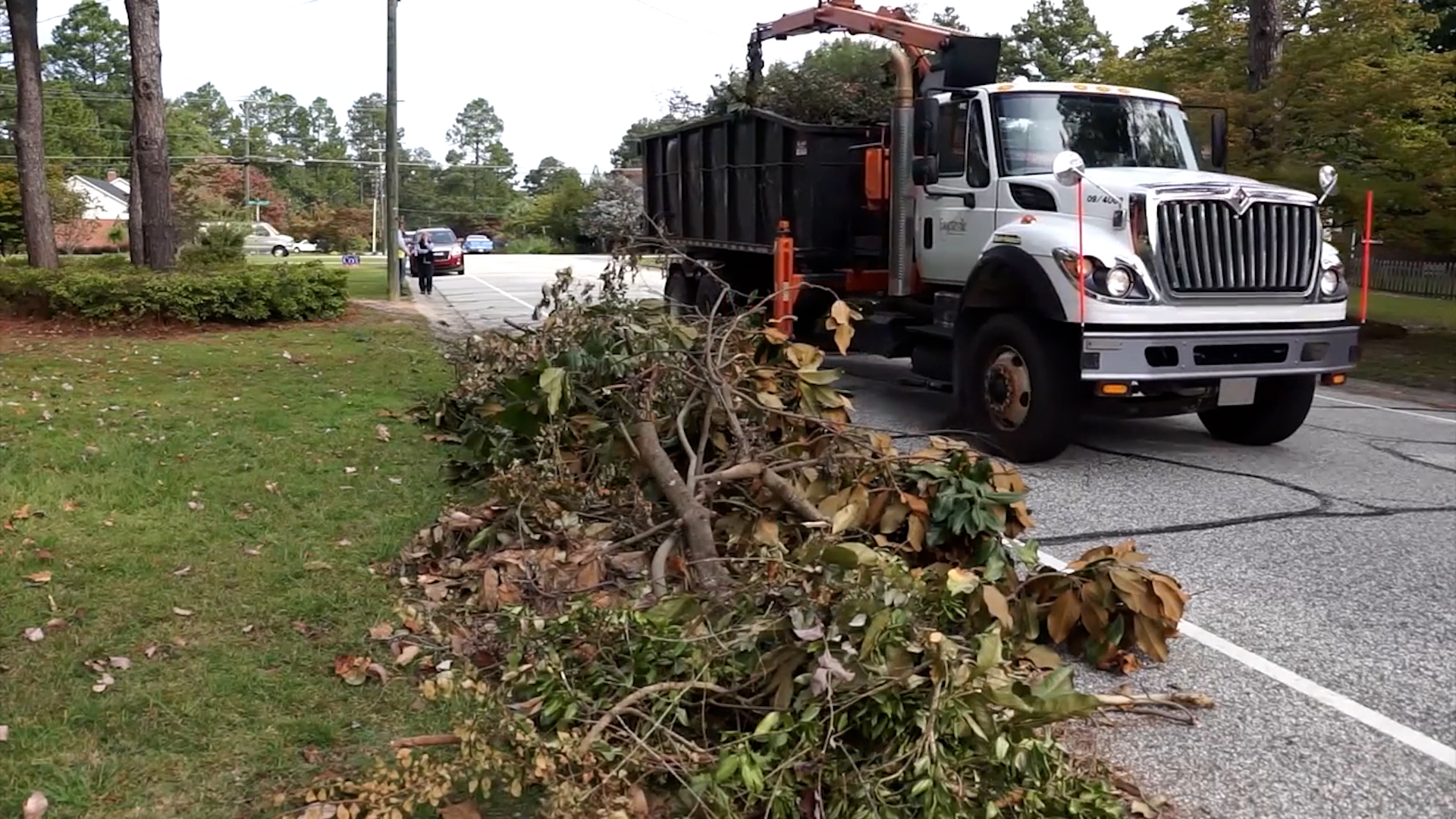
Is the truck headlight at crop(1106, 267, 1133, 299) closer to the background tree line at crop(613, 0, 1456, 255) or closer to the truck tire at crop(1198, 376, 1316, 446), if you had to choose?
the truck tire at crop(1198, 376, 1316, 446)

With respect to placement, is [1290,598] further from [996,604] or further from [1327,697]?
[996,604]

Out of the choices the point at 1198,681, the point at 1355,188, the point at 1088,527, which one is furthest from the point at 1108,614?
the point at 1355,188

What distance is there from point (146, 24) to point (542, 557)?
14936 millimetres

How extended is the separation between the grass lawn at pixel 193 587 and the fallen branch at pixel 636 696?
753 mm

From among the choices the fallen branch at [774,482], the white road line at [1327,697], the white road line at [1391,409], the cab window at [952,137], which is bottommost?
the white road line at [1327,697]

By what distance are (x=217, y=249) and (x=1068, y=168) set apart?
67.5ft

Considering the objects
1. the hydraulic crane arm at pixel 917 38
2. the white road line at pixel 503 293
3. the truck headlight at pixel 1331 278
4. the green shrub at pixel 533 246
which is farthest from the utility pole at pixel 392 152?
the green shrub at pixel 533 246

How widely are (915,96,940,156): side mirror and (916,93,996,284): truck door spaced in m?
0.05

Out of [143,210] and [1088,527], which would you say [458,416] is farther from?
[143,210]

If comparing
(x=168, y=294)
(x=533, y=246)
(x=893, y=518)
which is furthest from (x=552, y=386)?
(x=533, y=246)

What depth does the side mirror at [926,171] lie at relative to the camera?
907 centimetres

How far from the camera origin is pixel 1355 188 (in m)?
14.4

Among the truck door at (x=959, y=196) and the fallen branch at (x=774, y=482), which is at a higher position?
the truck door at (x=959, y=196)

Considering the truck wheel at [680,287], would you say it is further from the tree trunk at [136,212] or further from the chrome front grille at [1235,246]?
the tree trunk at [136,212]
